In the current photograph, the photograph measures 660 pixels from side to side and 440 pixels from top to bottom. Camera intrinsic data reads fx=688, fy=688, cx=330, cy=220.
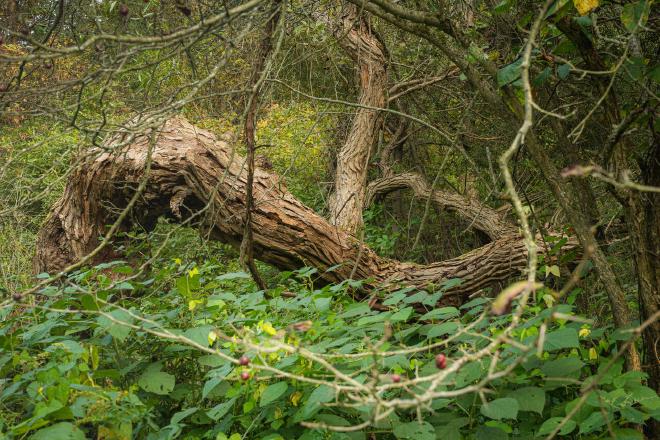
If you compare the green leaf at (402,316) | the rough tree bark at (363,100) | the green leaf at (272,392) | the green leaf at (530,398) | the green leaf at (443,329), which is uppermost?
the rough tree bark at (363,100)

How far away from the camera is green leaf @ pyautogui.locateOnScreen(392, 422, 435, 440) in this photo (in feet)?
7.09

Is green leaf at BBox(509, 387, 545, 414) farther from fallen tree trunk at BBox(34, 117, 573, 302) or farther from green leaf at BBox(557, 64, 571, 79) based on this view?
fallen tree trunk at BBox(34, 117, 573, 302)

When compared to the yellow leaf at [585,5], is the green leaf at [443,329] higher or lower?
lower

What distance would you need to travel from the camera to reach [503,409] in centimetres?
209

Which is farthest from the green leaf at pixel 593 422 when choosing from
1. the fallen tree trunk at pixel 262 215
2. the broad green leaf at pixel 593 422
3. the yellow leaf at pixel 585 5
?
the fallen tree trunk at pixel 262 215

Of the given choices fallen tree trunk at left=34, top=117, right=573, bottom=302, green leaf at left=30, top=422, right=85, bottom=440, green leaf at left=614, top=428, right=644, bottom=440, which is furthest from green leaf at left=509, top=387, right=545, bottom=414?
fallen tree trunk at left=34, top=117, right=573, bottom=302

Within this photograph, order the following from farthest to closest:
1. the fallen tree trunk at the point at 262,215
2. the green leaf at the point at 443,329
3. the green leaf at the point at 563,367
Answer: the fallen tree trunk at the point at 262,215 → the green leaf at the point at 443,329 → the green leaf at the point at 563,367

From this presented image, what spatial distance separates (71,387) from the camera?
7.70ft

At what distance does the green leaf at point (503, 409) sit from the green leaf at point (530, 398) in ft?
0.47

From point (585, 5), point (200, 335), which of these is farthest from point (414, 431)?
point (585, 5)

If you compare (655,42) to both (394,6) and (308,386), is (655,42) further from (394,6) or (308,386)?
(308,386)

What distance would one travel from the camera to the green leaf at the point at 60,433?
2082 mm

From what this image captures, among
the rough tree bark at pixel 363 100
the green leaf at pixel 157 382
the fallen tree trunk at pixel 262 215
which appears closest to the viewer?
the green leaf at pixel 157 382

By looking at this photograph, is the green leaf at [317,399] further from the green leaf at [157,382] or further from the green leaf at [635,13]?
the green leaf at [635,13]
